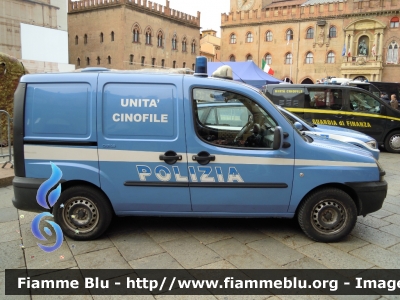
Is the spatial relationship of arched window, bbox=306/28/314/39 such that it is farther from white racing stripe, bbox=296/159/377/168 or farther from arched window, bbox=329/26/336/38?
white racing stripe, bbox=296/159/377/168

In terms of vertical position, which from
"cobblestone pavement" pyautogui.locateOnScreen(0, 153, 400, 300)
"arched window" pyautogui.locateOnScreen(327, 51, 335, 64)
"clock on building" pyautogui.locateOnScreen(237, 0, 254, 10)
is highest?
"clock on building" pyautogui.locateOnScreen(237, 0, 254, 10)

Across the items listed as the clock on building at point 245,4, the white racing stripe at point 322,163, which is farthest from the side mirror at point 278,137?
the clock on building at point 245,4

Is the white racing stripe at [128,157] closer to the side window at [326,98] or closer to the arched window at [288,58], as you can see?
the side window at [326,98]

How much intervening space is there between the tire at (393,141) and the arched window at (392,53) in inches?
1638

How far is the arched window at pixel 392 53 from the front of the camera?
153ft

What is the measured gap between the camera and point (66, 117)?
4043mm

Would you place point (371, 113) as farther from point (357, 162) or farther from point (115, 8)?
point (115, 8)

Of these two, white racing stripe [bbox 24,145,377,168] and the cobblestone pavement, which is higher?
white racing stripe [bbox 24,145,377,168]

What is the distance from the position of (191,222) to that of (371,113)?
872 centimetres

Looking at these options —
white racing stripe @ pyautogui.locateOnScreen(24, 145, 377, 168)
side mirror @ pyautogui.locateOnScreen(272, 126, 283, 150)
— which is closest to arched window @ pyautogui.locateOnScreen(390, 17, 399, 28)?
white racing stripe @ pyautogui.locateOnScreen(24, 145, 377, 168)

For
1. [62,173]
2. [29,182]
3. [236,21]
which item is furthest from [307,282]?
[236,21]

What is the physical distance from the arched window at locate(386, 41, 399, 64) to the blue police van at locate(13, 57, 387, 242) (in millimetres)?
49995

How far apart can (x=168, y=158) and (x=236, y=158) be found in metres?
0.78

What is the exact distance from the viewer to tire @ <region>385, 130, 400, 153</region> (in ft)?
37.5
